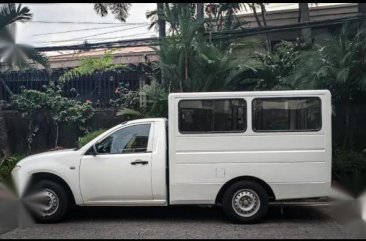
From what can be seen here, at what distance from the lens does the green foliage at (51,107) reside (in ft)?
40.3

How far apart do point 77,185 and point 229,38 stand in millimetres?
5735

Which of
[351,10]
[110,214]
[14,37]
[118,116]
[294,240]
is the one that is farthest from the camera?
[351,10]

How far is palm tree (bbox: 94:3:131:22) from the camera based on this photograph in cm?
1285

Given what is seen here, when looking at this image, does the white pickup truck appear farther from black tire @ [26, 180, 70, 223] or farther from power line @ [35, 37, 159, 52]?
power line @ [35, 37, 159, 52]

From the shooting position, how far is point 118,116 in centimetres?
1210

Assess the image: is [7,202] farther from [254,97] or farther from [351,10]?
[351,10]

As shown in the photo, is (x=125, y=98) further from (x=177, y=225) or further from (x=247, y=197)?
(x=247, y=197)

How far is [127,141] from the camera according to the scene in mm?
7770

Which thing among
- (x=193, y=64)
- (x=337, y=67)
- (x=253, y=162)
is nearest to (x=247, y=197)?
(x=253, y=162)

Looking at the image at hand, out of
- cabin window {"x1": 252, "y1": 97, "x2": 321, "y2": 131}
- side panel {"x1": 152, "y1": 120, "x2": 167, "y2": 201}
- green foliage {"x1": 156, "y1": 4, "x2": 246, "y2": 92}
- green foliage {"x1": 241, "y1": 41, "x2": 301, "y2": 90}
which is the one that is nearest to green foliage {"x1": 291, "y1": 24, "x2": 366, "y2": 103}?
green foliage {"x1": 241, "y1": 41, "x2": 301, "y2": 90}

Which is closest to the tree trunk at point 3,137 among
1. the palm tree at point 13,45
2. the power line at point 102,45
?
the palm tree at point 13,45

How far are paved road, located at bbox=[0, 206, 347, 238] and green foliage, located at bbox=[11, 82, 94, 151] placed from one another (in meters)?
4.17

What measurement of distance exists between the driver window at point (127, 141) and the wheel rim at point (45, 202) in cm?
98

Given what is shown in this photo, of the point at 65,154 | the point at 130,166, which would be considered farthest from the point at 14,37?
the point at 130,166
